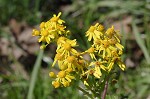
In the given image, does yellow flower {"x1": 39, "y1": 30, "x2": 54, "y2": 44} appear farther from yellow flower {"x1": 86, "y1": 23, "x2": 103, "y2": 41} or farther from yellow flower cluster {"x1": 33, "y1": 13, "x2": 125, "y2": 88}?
yellow flower {"x1": 86, "y1": 23, "x2": 103, "y2": 41}

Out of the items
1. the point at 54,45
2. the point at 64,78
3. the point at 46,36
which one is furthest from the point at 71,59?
the point at 54,45

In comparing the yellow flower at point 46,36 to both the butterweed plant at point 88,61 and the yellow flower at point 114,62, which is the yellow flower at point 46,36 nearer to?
the butterweed plant at point 88,61

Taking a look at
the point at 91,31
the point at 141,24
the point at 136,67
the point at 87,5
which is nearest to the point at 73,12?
the point at 87,5

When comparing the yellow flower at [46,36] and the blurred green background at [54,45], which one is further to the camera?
the blurred green background at [54,45]

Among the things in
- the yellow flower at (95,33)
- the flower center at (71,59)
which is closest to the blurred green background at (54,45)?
the yellow flower at (95,33)

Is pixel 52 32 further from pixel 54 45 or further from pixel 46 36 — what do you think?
pixel 54 45

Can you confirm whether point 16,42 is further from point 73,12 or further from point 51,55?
point 73,12

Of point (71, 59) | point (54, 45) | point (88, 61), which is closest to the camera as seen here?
point (71, 59)
